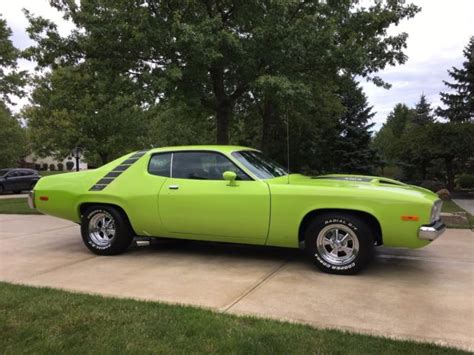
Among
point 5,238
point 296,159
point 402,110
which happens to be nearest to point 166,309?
point 5,238

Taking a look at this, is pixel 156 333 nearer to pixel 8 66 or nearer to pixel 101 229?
pixel 101 229

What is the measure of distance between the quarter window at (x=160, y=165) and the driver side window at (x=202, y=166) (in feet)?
0.32

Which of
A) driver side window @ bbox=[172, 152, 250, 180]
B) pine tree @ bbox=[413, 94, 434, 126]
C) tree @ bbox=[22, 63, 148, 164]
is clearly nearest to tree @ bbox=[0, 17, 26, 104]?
tree @ bbox=[22, 63, 148, 164]

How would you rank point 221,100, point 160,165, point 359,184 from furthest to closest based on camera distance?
point 221,100
point 160,165
point 359,184

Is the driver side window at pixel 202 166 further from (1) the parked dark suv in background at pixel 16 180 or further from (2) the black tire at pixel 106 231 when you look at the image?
(1) the parked dark suv in background at pixel 16 180

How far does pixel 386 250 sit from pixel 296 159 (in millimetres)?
17128

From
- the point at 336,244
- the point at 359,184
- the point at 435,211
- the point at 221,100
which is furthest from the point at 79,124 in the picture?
the point at 435,211

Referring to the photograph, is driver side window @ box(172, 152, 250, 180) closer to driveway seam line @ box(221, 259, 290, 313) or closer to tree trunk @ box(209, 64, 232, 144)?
driveway seam line @ box(221, 259, 290, 313)

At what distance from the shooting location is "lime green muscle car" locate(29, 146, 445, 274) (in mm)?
5473

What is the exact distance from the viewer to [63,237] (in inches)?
334

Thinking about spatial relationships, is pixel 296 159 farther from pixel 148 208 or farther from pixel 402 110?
pixel 402 110

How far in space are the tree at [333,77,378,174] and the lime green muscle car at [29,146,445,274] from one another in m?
15.0

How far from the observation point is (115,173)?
693cm

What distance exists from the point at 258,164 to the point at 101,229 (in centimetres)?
254
